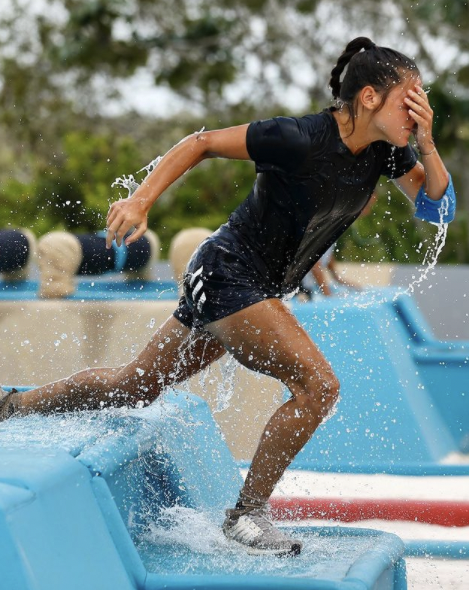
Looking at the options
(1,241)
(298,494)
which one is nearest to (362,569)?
(298,494)

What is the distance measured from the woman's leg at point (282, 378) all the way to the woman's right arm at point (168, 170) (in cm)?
42

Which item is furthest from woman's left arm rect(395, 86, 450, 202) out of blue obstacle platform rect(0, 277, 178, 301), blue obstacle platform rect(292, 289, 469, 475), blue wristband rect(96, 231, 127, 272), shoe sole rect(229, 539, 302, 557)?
blue wristband rect(96, 231, 127, 272)

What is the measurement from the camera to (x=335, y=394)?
303 cm

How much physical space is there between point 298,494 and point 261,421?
84 cm

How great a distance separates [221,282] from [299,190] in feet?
1.16

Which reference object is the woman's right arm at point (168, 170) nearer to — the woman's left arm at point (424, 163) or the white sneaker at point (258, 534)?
the woman's left arm at point (424, 163)

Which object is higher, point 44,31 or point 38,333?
point 44,31

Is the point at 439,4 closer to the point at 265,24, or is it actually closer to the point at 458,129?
the point at 458,129

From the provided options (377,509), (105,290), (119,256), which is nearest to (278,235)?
(377,509)

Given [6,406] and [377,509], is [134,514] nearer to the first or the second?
[6,406]

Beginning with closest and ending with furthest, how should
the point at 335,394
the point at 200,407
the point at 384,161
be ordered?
the point at 335,394
the point at 384,161
the point at 200,407

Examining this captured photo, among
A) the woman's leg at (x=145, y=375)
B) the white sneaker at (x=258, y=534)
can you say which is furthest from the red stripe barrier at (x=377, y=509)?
the white sneaker at (x=258, y=534)

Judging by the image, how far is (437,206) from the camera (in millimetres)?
3355

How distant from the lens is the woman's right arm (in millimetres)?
2859
